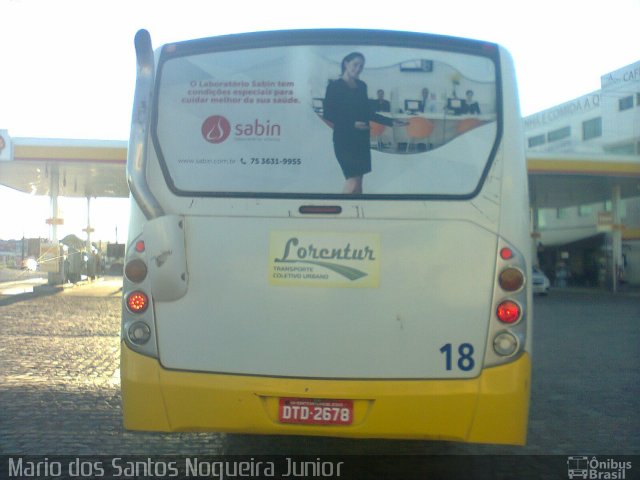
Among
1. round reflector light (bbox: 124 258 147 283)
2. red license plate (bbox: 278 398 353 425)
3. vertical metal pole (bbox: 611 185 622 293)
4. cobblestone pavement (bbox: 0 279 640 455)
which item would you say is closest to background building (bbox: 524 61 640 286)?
vertical metal pole (bbox: 611 185 622 293)

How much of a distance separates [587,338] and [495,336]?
9887 mm

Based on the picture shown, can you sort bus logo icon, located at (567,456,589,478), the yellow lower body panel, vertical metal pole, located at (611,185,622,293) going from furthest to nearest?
vertical metal pole, located at (611,185,622,293), bus logo icon, located at (567,456,589,478), the yellow lower body panel

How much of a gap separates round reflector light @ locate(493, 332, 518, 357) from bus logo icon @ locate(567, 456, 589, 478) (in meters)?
1.46

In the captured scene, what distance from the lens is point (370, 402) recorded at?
13.8ft

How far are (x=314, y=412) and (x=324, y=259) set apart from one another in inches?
36.0

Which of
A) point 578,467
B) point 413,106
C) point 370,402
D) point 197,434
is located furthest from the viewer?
point 197,434

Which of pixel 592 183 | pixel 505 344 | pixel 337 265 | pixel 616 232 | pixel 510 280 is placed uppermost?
pixel 592 183

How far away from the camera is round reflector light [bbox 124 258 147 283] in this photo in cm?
439

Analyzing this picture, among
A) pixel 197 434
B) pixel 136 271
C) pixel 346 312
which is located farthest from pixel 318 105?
pixel 197 434

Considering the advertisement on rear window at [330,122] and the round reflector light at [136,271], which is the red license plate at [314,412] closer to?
the round reflector light at [136,271]

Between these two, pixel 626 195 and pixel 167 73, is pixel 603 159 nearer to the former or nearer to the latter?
pixel 626 195

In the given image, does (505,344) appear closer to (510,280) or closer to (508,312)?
(508,312)

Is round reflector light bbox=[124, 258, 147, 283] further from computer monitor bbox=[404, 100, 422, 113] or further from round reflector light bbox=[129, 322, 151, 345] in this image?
computer monitor bbox=[404, 100, 422, 113]

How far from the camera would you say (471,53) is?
4.59 meters
